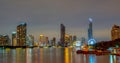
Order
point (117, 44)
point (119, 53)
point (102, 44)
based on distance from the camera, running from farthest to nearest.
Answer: point (102, 44) → point (117, 44) → point (119, 53)

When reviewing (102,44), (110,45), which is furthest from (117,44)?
(102,44)

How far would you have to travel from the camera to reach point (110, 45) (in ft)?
582

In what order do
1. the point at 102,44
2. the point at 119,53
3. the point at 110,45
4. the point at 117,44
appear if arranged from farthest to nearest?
the point at 102,44 < the point at 110,45 < the point at 117,44 < the point at 119,53

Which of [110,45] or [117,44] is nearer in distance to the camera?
[117,44]

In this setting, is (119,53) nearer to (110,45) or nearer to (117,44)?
(117,44)

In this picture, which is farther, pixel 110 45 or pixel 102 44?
pixel 102 44

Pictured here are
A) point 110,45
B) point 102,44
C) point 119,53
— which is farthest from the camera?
point 102,44

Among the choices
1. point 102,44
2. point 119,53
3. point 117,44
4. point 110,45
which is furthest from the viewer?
point 102,44

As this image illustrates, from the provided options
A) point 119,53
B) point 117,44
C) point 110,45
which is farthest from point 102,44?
point 119,53

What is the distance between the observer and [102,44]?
191500 millimetres

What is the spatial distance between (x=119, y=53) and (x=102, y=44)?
6303cm

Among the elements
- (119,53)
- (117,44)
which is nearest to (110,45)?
(117,44)

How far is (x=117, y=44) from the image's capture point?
164 metres

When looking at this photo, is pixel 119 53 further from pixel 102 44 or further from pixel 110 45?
pixel 102 44
